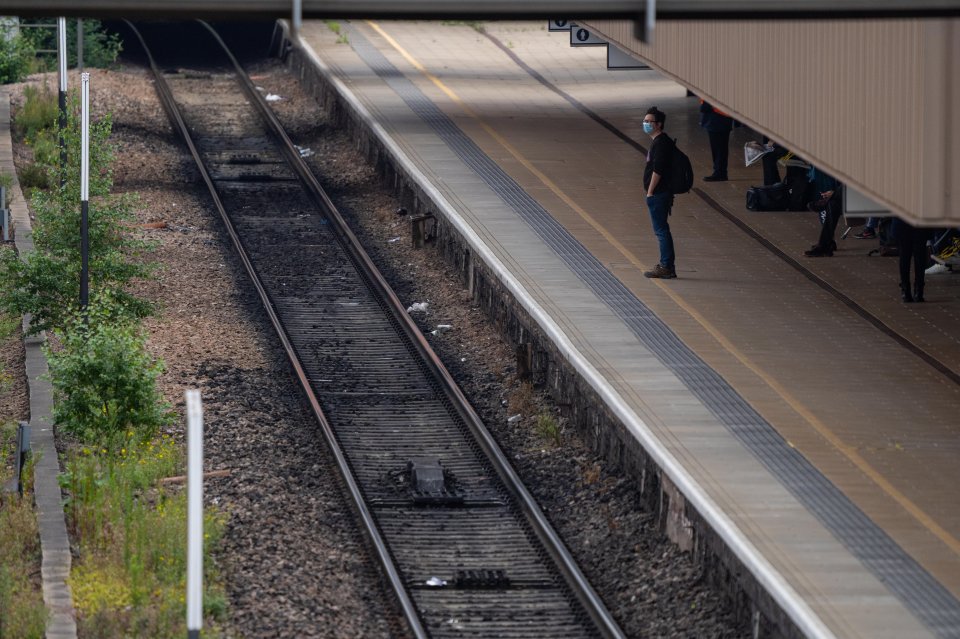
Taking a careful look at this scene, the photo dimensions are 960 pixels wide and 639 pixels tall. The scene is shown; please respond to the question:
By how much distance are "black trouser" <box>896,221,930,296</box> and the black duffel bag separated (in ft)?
13.8

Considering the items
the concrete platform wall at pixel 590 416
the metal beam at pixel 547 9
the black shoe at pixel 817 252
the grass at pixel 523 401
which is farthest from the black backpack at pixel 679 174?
the metal beam at pixel 547 9

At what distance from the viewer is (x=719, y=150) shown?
2247cm

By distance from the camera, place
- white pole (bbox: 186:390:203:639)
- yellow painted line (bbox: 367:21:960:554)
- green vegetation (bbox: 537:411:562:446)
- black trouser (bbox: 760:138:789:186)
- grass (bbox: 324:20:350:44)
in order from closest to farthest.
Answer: white pole (bbox: 186:390:203:639)
yellow painted line (bbox: 367:21:960:554)
green vegetation (bbox: 537:411:562:446)
black trouser (bbox: 760:138:789:186)
grass (bbox: 324:20:350:44)

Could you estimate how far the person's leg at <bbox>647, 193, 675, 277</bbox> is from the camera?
16938mm

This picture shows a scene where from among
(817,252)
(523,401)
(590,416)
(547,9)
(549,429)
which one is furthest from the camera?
(817,252)

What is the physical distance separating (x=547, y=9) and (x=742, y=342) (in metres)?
7.61

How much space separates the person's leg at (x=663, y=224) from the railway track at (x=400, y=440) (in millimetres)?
2770

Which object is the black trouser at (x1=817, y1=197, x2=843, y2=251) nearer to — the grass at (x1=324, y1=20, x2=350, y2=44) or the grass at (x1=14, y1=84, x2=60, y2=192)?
the grass at (x1=14, y1=84, x2=60, y2=192)

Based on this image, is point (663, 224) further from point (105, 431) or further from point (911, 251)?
point (105, 431)

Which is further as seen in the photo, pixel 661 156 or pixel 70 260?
pixel 70 260

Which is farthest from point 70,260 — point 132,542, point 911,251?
point 911,251

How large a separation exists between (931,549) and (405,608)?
3.72 meters

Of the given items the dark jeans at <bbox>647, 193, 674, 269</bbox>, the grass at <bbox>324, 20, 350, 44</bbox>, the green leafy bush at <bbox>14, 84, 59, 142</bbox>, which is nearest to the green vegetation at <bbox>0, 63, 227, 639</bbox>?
the dark jeans at <bbox>647, 193, 674, 269</bbox>

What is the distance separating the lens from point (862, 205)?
46.4ft
